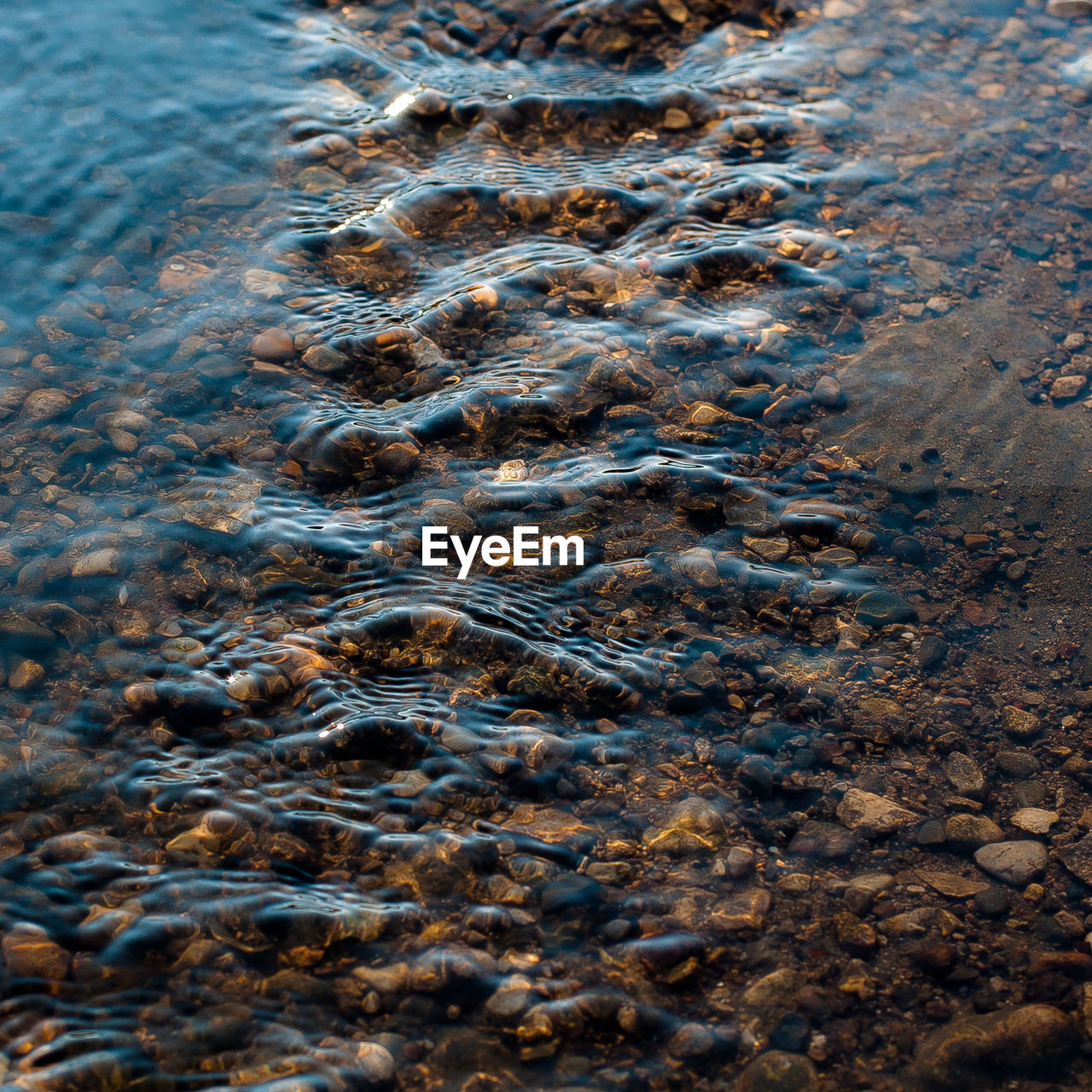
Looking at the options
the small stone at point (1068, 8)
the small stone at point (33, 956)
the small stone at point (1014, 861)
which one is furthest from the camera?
the small stone at point (1068, 8)

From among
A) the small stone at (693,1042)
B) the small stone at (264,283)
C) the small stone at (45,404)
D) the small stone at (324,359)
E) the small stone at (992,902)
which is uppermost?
the small stone at (264,283)

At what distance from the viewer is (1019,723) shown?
2734 millimetres

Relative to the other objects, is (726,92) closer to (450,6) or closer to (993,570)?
(450,6)

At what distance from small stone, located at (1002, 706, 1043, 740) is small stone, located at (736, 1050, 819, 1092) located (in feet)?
3.74

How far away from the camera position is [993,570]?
310 cm

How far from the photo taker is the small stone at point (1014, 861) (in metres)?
2.42

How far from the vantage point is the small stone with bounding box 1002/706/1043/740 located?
271cm

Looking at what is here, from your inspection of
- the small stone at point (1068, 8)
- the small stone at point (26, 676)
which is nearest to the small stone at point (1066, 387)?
the small stone at point (1068, 8)

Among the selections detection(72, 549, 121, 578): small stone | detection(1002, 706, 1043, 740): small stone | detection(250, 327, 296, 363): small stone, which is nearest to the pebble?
detection(1002, 706, 1043, 740): small stone

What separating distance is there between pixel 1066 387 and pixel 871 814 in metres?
2.03

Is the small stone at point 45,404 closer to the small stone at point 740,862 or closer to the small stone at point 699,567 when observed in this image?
the small stone at point 699,567

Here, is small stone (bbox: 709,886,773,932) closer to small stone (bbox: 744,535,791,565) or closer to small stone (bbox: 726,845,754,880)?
small stone (bbox: 726,845,754,880)

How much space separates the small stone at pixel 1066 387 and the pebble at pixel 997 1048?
2.28 metres

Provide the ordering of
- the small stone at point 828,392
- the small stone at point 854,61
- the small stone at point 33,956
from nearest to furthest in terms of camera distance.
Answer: the small stone at point 33,956
the small stone at point 828,392
the small stone at point 854,61
